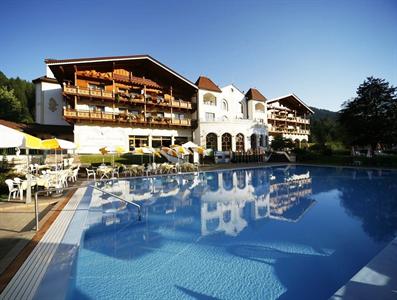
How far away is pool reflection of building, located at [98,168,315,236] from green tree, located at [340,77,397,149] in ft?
61.9

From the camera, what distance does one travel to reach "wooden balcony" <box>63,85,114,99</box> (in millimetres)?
22281

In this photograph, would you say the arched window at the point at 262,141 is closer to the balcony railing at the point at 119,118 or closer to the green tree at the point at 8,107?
the balcony railing at the point at 119,118

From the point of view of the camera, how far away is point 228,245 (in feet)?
19.0

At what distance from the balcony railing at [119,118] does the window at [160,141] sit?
80.5 inches

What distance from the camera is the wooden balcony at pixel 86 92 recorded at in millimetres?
22281

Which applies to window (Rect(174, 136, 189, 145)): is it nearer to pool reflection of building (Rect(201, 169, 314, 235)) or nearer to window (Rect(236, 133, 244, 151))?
window (Rect(236, 133, 244, 151))

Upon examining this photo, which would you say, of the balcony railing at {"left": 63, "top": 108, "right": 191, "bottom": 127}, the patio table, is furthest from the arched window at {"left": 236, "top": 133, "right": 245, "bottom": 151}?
the patio table

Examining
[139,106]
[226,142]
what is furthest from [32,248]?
[226,142]

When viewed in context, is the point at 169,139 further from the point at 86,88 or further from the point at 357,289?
the point at 357,289

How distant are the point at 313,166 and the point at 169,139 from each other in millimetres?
17259

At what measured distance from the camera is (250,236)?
6.40 metres

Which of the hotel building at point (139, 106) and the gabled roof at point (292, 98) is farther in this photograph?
the gabled roof at point (292, 98)

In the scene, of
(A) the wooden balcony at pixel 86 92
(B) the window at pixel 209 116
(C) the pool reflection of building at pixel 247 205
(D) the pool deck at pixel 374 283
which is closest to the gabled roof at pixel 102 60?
(A) the wooden balcony at pixel 86 92

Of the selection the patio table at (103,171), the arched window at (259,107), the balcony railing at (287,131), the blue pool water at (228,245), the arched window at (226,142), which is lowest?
the blue pool water at (228,245)
